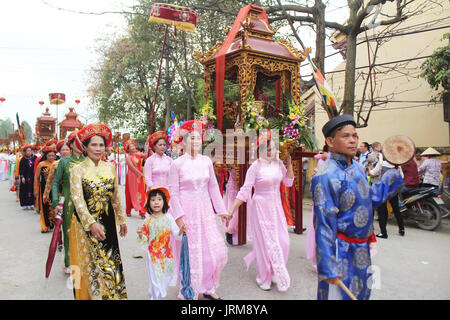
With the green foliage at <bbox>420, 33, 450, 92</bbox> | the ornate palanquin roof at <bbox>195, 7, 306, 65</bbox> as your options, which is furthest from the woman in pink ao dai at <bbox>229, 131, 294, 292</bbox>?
the green foliage at <bbox>420, 33, 450, 92</bbox>

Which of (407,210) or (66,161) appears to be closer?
(66,161)

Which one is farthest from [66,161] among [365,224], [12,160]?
[12,160]

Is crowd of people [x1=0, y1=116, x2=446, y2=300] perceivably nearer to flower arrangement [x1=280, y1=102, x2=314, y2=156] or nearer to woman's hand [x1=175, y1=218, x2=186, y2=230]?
woman's hand [x1=175, y1=218, x2=186, y2=230]

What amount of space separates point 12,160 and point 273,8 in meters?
14.9

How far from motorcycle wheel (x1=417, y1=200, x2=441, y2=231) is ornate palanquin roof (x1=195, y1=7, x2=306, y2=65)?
4337mm

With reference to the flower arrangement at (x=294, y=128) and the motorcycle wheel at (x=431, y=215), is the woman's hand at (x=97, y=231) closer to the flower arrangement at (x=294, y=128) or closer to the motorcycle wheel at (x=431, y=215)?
the flower arrangement at (x=294, y=128)

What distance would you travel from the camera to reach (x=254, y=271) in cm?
467

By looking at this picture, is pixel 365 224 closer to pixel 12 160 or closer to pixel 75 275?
pixel 75 275

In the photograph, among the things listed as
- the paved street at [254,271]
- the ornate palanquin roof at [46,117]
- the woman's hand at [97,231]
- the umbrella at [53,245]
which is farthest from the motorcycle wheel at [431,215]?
the ornate palanquin roof at [46,117]

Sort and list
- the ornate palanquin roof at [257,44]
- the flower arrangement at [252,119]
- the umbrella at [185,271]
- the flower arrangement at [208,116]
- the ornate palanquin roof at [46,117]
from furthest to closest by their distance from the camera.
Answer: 1. the ornate palanquin roof at [46,117]
2. the flower arrangement at [208,116]
3. the ornate palanquin roof at [257,44]
4. the flower arrangement at [252,119]
5. the umbrella at [185,271]

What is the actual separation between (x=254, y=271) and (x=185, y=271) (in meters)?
1.42

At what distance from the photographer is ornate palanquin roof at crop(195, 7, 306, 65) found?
5.75 meters

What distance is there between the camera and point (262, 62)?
587cm

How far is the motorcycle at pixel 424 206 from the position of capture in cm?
728
